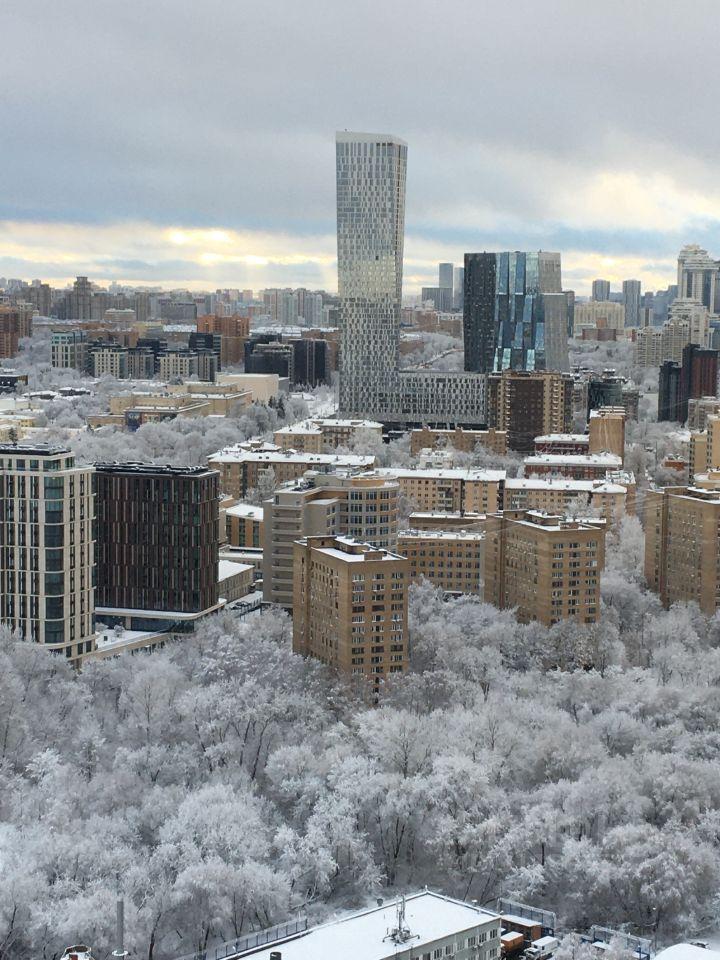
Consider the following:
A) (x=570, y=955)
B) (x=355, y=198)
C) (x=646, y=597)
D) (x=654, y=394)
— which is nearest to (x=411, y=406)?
(x=355, y=198)

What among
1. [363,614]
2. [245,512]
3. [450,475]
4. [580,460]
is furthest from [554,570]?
[580,460]

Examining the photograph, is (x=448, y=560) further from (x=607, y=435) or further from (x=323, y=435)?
(x=323, y=435)

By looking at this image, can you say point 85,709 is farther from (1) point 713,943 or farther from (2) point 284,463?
(2) point 284,463

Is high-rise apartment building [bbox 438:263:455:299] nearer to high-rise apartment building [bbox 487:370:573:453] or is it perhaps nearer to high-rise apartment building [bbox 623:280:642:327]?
high-rise apartment building [bbox 623:280:642:327]

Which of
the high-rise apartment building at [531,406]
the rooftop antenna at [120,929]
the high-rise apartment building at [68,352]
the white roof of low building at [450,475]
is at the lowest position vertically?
the rooftop antenna at [120,929]

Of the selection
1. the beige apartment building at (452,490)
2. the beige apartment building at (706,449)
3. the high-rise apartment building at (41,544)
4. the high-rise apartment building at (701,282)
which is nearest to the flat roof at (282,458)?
the beige apartment building at (452,490)

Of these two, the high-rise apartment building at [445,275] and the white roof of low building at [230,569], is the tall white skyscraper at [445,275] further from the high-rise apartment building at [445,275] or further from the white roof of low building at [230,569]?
the white roof of low building at [230,569]
